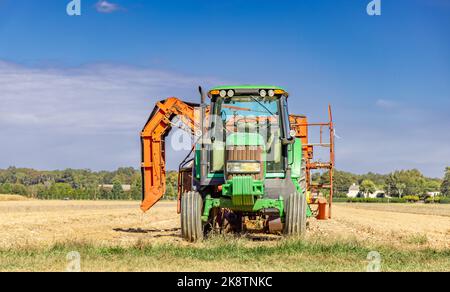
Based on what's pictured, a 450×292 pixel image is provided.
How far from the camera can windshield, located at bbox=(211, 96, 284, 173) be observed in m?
15.8

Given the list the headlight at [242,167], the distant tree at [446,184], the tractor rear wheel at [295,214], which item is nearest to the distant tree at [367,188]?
the distant tree at [446,184]

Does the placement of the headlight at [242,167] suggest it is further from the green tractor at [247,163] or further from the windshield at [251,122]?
the windshield at [251,122]

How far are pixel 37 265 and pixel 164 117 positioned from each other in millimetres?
10206

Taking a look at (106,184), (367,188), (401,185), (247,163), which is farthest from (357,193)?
(247,163)

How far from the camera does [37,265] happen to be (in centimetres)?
1068

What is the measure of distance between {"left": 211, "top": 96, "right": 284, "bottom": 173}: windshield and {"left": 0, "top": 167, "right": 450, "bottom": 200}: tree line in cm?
6283

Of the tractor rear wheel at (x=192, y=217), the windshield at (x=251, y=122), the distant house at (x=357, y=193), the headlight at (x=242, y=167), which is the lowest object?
the distant house at (x=357, y=193)

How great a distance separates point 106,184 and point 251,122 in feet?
460

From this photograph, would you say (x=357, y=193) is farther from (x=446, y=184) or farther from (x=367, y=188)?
(x=446, y=184)

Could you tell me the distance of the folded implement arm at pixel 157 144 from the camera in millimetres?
20406

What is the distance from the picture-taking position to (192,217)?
15633 mm

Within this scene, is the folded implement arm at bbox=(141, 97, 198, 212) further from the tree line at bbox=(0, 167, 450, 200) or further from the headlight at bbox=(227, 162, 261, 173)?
the tree line at bbox=(0, 167, 450, 200)
